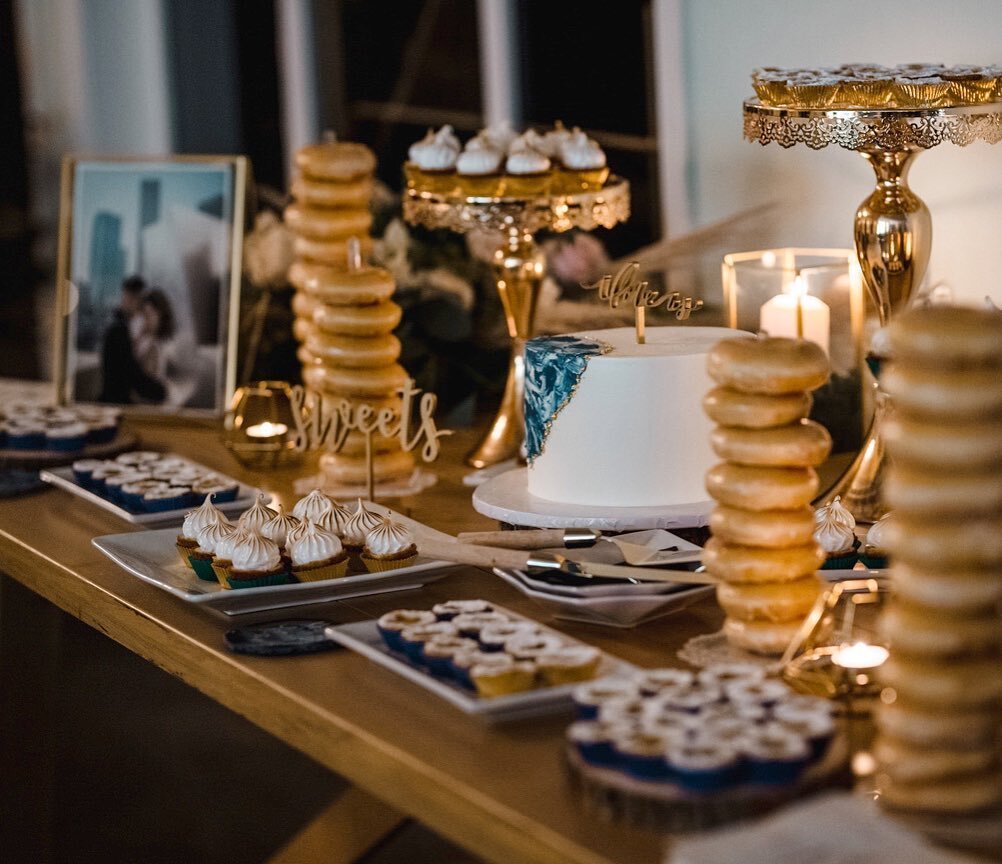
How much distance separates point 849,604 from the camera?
1.04 m

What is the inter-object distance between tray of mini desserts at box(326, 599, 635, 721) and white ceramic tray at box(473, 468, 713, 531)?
0.75 ft

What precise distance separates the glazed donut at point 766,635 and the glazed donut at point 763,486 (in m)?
0.09

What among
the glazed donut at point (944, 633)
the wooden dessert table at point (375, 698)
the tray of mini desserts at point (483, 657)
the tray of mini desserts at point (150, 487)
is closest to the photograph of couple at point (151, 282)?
the wooden dessert table at point (375, 698)

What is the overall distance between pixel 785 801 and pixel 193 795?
2068 millimetres

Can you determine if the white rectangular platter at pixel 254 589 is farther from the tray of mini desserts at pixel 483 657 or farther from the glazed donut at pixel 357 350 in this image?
the glazed donut at pixel 357 350

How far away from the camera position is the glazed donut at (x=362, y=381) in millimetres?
1740

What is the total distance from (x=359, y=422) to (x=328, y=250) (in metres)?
0.36

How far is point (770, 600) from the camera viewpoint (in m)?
1.11

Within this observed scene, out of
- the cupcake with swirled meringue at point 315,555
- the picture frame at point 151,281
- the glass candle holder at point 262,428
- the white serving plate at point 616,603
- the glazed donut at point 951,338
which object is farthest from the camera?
the picture frame at point 151,281

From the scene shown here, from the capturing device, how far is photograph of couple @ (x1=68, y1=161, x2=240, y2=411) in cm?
215

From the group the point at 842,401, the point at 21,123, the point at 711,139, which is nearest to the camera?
the point at 842,401

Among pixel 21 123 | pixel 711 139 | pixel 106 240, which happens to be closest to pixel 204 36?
pixel 21 123

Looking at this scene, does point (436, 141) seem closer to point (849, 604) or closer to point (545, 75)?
point (545, 75)

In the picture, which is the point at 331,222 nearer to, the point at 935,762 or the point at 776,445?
the point at 776,445
